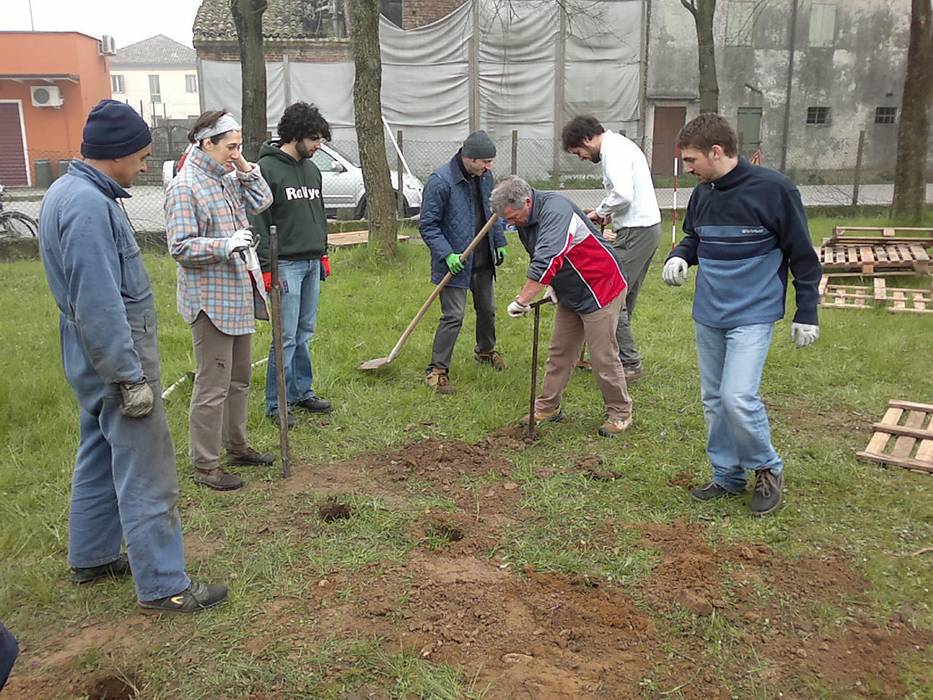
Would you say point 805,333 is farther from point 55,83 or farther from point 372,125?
point 55,83

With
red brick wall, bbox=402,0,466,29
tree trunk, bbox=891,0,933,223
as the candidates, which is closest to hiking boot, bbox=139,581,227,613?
tree trunk, bbox=891,0,933,223

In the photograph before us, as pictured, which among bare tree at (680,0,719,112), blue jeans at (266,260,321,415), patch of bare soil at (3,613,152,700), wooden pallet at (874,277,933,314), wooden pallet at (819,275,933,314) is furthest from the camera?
bare tree at (680,0,719,112)

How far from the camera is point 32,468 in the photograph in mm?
4551

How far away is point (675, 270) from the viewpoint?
4.10 metres

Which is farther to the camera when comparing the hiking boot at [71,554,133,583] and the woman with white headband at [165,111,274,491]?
the woman with white headband at [165,111,274,491]

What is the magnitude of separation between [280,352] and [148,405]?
54.3 inches

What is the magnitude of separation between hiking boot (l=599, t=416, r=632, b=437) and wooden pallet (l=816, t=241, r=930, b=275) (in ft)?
16.4

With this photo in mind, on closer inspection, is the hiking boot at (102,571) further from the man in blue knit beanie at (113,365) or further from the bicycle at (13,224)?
the bicycle at (13,224)

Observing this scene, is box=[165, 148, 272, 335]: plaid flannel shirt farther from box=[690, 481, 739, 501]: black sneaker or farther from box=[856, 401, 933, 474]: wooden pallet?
box=[856, 401, 933, 474]: wooden pallet

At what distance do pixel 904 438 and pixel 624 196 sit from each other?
2268 mm

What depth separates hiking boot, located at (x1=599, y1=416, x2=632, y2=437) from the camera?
4961 millimetres

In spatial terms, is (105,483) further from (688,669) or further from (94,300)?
(688,669)

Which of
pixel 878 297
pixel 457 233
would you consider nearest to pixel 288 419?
pixel 457 233

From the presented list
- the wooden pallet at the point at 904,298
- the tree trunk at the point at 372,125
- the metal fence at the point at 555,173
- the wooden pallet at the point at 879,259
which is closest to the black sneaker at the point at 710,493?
the wooden pallet at the point at 904,298
